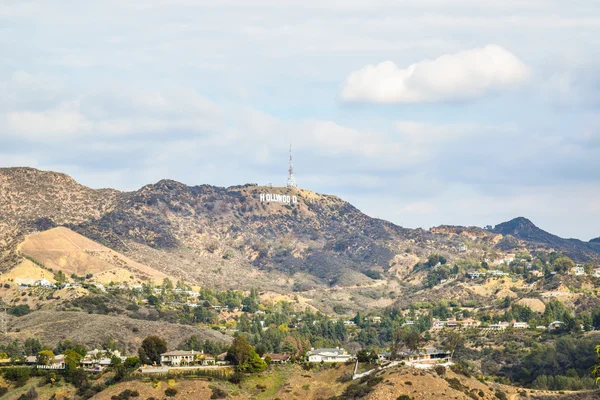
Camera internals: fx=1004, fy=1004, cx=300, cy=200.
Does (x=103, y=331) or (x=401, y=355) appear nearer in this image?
(x=401, y=355)

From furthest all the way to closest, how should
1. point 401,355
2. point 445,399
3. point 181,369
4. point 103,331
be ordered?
point 103,331
point 401,355
point 181,369
point 445,399

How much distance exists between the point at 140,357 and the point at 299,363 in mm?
24259

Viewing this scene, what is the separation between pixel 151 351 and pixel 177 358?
407 cm

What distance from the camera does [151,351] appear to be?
152 meters

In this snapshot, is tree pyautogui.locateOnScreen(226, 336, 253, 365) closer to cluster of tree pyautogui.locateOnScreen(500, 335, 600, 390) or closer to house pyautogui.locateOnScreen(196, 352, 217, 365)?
house pyautogui.locateOnScreen(196, 352, 217, 365)

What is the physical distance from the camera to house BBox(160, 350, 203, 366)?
15038 cm

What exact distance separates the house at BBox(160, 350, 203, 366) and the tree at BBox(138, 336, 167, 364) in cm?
89

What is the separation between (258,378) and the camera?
465 ft

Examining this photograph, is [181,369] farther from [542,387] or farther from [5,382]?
[542,387]

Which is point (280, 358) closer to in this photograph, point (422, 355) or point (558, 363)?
point (422, 355)

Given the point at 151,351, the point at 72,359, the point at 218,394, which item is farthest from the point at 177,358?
the point at 218,394

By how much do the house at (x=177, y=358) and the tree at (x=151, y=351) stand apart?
89 centimetres

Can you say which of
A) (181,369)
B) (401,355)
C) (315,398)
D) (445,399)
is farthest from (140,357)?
(445,399)

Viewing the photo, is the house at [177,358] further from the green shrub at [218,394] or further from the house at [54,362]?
the green shrub at [218,394]
